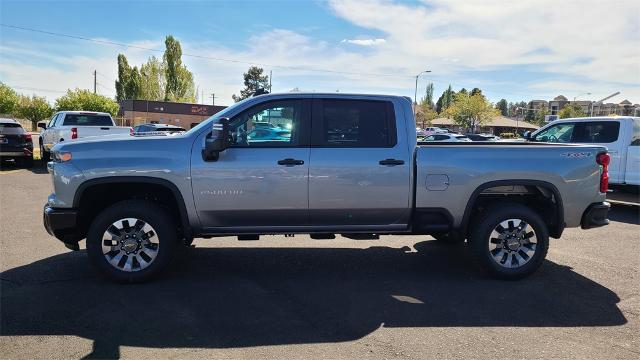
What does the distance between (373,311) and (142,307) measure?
2091 millimetres

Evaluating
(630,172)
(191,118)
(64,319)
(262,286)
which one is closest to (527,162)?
(262,286)

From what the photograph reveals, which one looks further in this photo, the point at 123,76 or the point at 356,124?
the point at 123,76

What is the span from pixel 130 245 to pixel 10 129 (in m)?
12.6

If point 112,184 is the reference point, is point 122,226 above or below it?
below

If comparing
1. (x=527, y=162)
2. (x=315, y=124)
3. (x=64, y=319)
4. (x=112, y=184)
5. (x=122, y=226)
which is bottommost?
(x=64, y=319)

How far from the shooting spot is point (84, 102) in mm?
48219

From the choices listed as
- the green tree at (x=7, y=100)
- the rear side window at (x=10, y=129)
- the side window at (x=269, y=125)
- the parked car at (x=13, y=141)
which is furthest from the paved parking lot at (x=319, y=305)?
the green tree at (x=7, y=100)

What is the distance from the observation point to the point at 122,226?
16.0 ft

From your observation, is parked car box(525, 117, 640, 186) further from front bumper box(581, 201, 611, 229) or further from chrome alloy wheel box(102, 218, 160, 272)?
chrome alloy wheel box(102, 218, 160, 272)

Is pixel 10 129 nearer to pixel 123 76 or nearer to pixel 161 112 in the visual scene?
pixel 161 112

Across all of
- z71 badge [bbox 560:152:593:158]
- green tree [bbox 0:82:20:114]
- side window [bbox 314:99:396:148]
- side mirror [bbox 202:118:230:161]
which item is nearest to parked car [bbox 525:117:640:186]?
z71 badge [bbox 560:152:593:158]

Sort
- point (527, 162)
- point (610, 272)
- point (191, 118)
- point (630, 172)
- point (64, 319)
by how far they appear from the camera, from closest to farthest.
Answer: point (64, 319)
point (527, 162)
point (610, 272)
point (630, 172)
point (191, 118)

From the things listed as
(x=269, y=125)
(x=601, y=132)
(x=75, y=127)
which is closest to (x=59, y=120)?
(x=75, y=127)

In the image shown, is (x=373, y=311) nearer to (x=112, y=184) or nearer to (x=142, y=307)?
(x=142, y=307)
